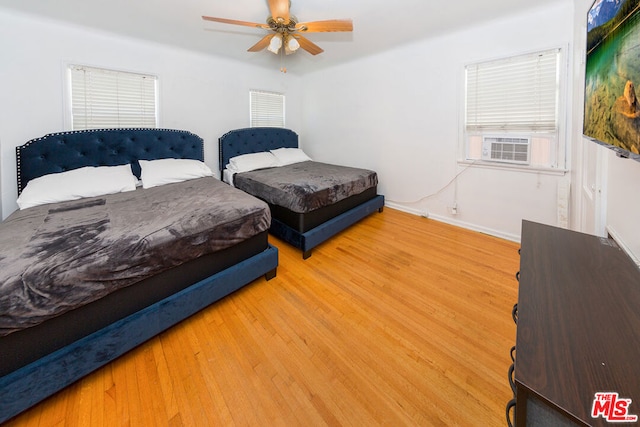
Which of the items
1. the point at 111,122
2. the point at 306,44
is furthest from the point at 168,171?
the point at 306,44

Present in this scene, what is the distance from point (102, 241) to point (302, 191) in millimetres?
1587

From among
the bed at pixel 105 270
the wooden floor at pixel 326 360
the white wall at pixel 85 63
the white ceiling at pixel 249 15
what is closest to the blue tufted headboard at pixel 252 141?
the white wall at pixel 85 63

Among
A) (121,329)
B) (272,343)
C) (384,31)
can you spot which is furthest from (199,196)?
(384,31)

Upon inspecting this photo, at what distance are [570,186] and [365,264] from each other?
7.08ft

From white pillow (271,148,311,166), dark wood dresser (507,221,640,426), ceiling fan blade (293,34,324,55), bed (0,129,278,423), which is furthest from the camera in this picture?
white pillow (271,148,311,166)

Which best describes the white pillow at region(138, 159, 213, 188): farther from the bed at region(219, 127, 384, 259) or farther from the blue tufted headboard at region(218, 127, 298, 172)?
the blue tufted headboard at region(218, 127, 298, 172)

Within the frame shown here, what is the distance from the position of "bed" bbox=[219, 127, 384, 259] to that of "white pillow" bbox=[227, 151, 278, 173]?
16 millimetres

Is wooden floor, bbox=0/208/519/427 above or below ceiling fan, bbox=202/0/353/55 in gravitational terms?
below

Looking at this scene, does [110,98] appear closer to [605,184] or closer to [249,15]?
[249,15]

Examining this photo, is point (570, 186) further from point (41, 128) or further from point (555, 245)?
point (41, 128)

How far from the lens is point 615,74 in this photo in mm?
1036

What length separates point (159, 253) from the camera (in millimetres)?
1501

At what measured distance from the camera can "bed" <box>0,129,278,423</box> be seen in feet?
3.70

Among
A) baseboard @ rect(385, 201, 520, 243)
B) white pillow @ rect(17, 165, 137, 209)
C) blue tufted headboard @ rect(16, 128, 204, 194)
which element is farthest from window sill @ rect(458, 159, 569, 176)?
white pillow @ rect(17, 165, 137, 209)
